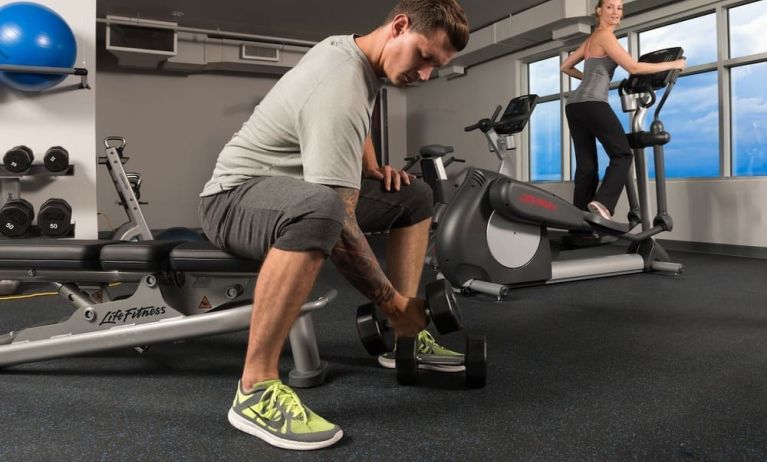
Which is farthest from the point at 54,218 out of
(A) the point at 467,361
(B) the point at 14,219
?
(A) the point at 467,361

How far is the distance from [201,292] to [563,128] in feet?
16.5

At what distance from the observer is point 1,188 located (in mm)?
2822

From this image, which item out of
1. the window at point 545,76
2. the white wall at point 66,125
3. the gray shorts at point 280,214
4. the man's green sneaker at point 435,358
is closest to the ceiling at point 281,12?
the window at point 545,76

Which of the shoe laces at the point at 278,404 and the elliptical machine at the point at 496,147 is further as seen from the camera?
the elliptical machine at the point at 496,147

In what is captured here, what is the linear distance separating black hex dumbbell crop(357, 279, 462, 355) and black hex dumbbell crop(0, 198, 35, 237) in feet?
6.83

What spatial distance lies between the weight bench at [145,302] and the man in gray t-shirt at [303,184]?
17 cm

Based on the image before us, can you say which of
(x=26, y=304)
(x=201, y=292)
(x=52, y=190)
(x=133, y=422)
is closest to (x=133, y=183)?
(x=52, y=190)

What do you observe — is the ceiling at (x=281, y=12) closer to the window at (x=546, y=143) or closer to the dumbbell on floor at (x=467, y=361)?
the window at (x=546, y=143)

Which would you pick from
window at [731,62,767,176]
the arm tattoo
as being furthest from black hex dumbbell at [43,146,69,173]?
window at [731,62,767,176]

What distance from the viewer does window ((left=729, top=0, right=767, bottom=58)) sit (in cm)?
416

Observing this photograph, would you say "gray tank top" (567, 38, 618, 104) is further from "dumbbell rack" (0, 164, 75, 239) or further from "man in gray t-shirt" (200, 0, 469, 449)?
"dumbbell rack" (0, 164, 75, 239)

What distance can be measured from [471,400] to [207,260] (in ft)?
2.20

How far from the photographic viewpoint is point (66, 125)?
287cm

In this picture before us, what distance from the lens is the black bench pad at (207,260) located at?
1.24m
